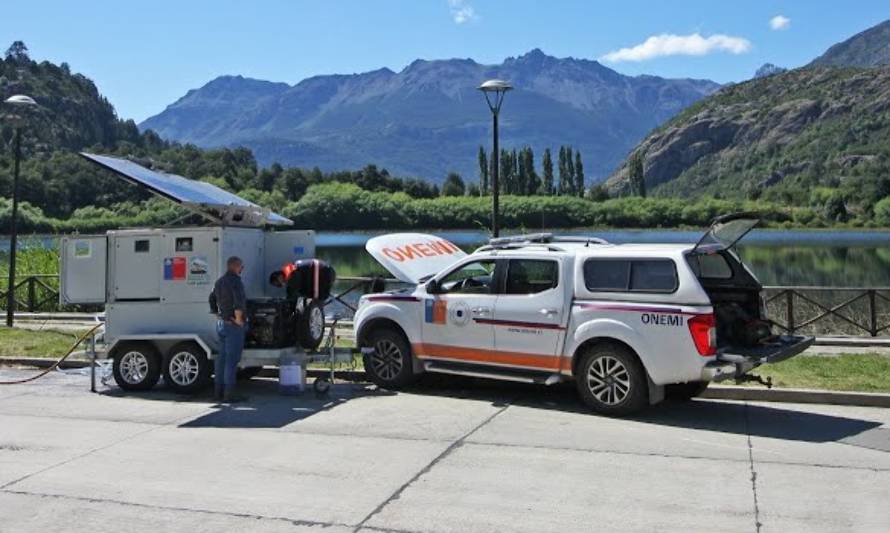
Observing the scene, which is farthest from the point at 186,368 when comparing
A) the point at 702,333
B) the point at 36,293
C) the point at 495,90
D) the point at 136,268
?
the point at 36,293

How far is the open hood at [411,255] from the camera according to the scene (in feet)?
40.6

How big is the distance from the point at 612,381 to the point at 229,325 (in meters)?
4.56

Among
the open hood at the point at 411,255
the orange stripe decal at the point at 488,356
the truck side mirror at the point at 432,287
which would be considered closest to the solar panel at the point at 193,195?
the open hood at the point at 411,255

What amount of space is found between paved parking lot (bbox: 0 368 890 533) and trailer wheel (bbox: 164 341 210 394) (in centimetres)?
29

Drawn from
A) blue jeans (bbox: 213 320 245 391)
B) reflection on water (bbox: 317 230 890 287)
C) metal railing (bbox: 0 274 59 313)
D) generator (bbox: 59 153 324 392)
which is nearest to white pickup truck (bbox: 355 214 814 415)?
generator (bbox: 59 153 324 392)

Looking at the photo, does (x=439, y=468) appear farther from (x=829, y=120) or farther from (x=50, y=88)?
(x=829, y=120)

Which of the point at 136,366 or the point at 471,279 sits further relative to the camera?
Answer: the point at 136,366

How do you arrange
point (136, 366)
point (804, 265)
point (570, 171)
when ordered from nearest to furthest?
point (136, 366), point (804, 265), point (570, 171)

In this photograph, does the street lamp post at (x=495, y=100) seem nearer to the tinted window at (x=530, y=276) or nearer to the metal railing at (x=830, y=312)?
the metal railing at (x=830, y=312)

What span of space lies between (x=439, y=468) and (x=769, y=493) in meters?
2.66

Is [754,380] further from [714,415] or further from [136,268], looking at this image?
[136,268]

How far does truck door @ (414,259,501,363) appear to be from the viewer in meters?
10.7

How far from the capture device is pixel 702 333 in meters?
9.17

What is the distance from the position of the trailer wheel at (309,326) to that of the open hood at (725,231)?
4.86 meters
